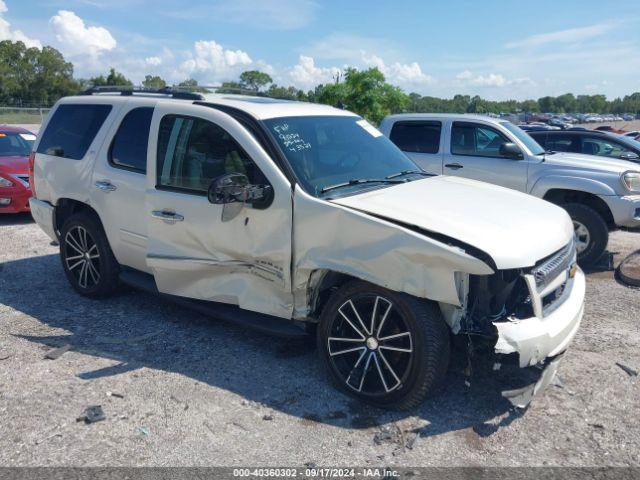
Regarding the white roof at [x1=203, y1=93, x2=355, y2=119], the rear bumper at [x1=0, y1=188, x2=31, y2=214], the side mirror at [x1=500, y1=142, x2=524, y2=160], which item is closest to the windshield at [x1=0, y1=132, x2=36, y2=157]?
the rear bumper at [x1=0, y1=188, x2=31, y2=214]

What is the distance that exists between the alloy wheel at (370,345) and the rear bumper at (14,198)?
24.8ft

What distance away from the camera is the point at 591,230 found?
7336 mm

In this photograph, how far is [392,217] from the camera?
3.59 meters

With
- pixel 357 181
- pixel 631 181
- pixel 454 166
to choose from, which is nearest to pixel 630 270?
pixel 631 181

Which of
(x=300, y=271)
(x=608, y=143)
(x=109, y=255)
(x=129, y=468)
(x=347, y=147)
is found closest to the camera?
(x=129, y=468)

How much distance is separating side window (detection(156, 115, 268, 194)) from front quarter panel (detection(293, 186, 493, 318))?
2.15ft

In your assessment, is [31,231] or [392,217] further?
[31,231]

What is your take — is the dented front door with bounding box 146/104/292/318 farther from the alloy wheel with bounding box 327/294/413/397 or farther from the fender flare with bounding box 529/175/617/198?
the fender flare with bounding box 529/175/617/198

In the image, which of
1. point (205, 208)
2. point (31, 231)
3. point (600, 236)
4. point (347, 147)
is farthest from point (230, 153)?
point (31, 231)

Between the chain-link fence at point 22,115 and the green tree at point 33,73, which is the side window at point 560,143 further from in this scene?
the green tree at point 33,73

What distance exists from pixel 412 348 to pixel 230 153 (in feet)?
6.63

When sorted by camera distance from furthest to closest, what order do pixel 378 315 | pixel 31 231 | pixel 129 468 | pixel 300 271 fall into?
pixel 31 231
pixel 300 271
pixel 378 315
pixel 129 468

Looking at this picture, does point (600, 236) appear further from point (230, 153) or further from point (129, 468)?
point (129, 468)

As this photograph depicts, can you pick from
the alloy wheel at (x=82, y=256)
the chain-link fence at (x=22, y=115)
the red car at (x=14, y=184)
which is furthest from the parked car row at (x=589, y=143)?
the chain-link fence at (x=22, y=115)
